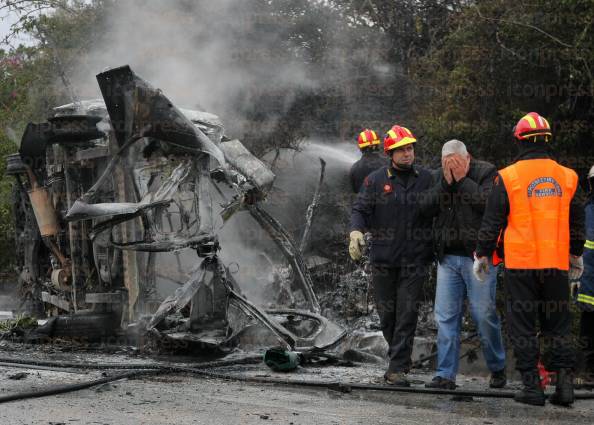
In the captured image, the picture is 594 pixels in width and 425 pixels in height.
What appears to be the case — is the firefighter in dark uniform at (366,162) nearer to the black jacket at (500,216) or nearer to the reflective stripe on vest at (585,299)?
the reflective stripe on vest at (585,299)

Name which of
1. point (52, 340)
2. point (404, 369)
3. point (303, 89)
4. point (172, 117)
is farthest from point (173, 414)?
point (303, 89)

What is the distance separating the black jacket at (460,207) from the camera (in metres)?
6.46

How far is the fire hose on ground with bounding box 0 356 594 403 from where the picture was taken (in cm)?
588

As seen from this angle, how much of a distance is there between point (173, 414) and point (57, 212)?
5891mm

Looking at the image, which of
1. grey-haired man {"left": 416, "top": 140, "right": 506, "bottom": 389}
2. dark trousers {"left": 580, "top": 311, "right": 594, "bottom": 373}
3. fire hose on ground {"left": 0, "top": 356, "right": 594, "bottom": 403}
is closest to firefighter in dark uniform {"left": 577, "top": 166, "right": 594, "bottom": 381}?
dark trousers {"left": 580, "top": 311, "right": 594, "bottom": 373}

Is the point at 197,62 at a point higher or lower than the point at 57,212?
higher

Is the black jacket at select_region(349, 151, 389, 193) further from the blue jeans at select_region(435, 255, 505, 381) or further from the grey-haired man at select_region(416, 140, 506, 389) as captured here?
the blue jeans at select_region(435, 255, 505, 381)

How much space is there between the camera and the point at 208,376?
272 inches

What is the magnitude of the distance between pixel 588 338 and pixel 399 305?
1.54 metres

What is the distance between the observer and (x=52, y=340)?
31.2 feet

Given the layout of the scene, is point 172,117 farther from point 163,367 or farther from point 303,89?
point 303,89

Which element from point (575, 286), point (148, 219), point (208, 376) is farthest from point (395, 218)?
point (148, 219)

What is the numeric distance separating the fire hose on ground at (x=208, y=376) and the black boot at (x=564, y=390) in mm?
235

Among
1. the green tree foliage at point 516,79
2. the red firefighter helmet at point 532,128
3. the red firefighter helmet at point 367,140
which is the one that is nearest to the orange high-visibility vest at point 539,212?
the red firefighter helmet at point 532,128
